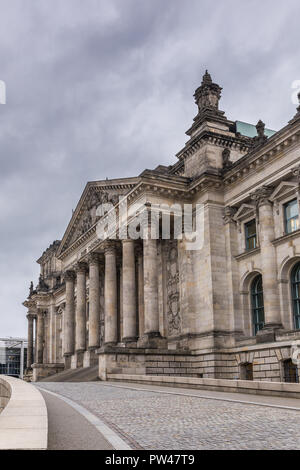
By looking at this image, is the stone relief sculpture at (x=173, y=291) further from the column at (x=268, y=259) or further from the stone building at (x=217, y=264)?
the column at (x=268, y=259)

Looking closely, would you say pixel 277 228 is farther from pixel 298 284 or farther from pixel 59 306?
pixel 59 306

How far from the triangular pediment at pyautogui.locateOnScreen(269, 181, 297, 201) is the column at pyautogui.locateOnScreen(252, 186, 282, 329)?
0.39 meters

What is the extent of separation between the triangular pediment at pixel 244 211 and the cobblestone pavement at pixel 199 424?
59.3 ft

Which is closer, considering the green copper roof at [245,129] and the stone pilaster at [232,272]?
the stone pilaster at [232,272]

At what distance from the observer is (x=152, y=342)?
3384 cm

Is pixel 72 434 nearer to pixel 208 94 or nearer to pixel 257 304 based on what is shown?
pixel 257 304

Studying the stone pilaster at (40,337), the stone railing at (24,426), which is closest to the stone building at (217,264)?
the stone railing at (24,426)

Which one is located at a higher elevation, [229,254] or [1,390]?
[229,254]

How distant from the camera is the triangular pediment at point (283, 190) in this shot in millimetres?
29705

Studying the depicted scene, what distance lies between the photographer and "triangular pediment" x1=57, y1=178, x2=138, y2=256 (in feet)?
129

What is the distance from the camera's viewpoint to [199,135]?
1439 inches

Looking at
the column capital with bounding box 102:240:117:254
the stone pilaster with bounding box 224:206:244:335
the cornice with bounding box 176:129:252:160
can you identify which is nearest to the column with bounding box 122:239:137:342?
the column capital with bounding box 102:240:117:254

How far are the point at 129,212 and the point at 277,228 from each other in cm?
1078
